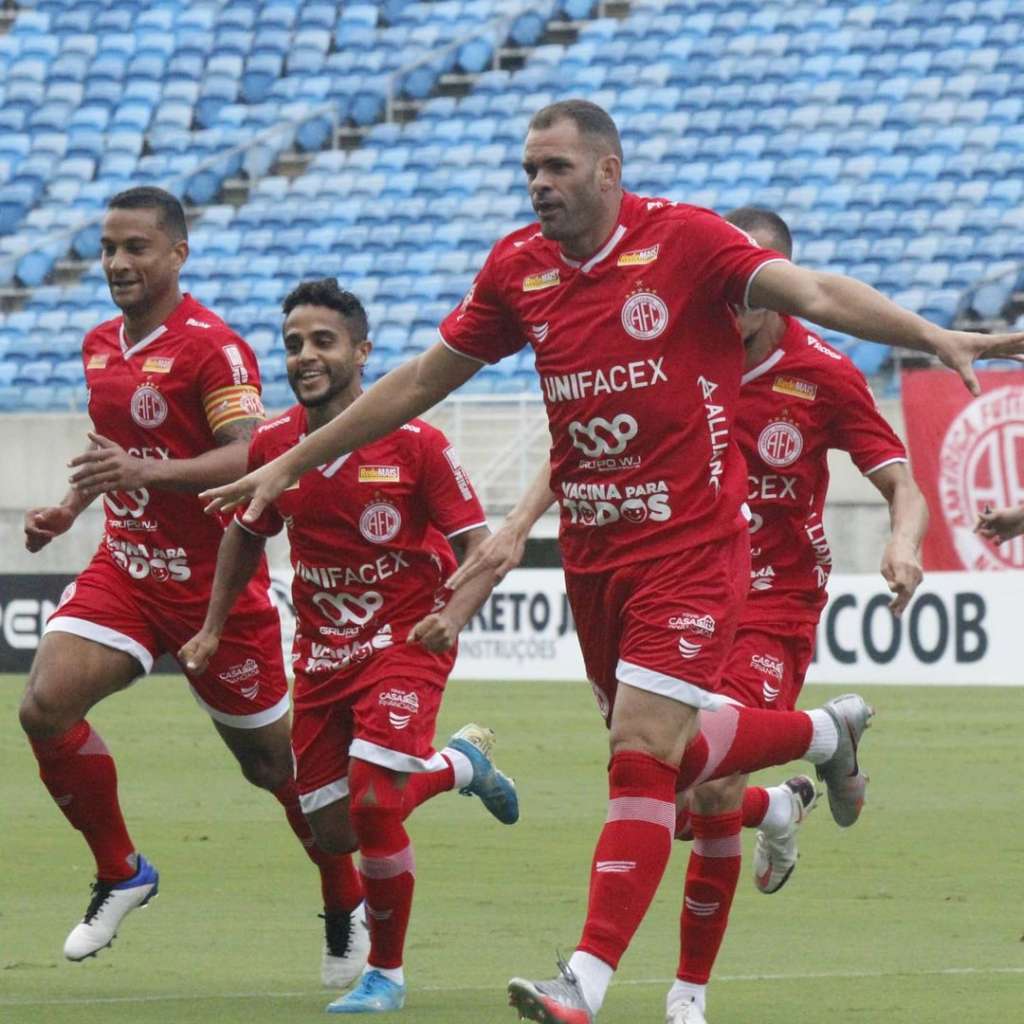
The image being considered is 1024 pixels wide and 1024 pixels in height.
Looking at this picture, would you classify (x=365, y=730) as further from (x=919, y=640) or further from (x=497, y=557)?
(x=919, y=640)

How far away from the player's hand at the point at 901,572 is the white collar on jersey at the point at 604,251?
1138mm

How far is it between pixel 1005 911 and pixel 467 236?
61.2 feet

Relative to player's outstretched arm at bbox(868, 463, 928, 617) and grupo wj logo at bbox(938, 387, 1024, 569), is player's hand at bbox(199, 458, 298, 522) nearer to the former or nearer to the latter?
player's outstretched arm at bbox(868, 463, 928, 617)

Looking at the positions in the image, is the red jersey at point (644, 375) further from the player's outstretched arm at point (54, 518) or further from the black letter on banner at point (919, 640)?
the black letter on banner at point (919, 640)

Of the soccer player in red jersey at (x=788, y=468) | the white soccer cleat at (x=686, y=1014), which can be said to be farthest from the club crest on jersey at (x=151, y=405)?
the white soccer cleat at (x=686, y=1014)

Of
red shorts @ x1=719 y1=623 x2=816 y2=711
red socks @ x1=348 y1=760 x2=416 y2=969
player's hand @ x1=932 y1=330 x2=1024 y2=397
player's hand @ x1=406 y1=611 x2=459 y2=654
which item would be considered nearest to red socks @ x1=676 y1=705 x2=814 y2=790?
red shorts @ x1=719 y1=623 x2=816 y2=711

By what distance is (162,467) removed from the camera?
696cm

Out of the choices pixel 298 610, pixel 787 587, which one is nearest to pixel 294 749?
pixel 298 610

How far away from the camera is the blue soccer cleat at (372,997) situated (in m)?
6.21

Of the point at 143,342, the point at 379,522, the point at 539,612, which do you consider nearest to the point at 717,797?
the point at 379,522

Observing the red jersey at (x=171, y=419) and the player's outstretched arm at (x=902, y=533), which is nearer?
the player's outstretched arm at (x=902, y=533)

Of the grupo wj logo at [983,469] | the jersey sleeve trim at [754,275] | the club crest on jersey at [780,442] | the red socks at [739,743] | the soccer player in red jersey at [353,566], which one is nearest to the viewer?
the jersey sleeve trim at [754,275]

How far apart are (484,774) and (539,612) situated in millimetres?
10716

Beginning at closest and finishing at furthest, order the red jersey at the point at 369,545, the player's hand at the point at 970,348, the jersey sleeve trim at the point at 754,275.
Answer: the player's hand at the point at 970,348, the jersey sleeve trim at the point at 754,275, the red jersey at the point at 369,545
